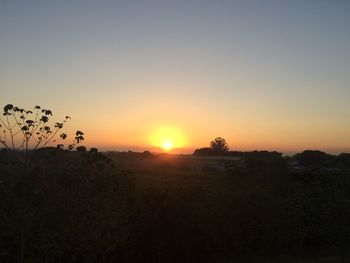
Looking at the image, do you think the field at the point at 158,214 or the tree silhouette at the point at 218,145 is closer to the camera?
the field at the point at 158,214

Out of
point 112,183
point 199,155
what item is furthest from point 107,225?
point 199,155

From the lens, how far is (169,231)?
2253 cm

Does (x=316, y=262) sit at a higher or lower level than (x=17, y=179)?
lower

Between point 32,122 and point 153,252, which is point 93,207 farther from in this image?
point 153,252

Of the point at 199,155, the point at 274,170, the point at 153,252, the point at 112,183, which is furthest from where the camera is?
the point at 199,155

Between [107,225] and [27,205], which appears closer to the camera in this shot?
[27,205]

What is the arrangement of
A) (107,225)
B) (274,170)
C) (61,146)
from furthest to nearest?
1. (274,170)
2. (107,225)
3. (61,146)

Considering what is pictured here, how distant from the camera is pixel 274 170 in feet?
87.2

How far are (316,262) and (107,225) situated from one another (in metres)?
14.0

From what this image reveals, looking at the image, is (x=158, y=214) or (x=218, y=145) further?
(x=218, y=145)

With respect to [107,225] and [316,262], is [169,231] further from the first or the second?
[107,225]

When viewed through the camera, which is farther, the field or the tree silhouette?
the tree silhouette

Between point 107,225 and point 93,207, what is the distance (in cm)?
73

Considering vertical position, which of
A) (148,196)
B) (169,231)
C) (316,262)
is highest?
(148,196)
